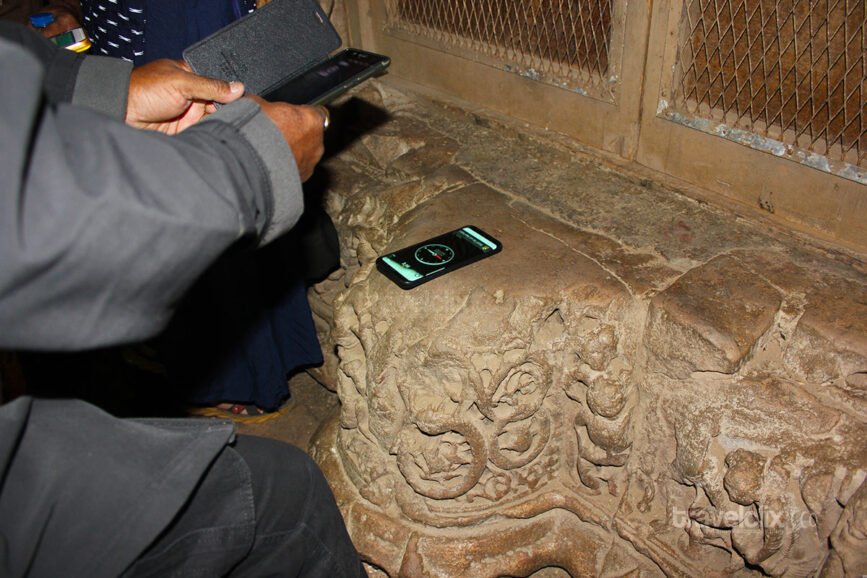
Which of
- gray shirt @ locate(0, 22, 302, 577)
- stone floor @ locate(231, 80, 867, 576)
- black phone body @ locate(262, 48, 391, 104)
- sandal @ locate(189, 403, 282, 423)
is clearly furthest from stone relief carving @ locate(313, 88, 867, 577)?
sandal @ locate(189, 403, 282, 423)

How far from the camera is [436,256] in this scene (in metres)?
1.57

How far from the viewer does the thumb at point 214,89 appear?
1306 mm

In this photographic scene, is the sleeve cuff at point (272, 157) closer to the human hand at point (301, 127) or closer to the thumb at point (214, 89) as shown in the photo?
the human hand at point (301, 127)

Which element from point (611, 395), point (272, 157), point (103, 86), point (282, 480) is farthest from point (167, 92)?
point (611, 395)

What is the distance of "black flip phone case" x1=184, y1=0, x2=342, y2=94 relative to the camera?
1.39m

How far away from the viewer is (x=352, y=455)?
1691 millimetres

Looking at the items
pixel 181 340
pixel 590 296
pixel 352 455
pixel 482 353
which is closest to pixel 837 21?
pixel 590 296

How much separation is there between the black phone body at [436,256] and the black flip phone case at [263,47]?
0.45 meters

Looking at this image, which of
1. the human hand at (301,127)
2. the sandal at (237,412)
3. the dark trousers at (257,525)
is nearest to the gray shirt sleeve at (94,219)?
the human hand at (301,127)

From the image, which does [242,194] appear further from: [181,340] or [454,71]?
[454,71]

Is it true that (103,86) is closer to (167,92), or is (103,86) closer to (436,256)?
(167,92)

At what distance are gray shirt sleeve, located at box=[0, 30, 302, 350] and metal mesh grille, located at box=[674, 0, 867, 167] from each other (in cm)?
123

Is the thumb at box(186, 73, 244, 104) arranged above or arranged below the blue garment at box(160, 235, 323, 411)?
above

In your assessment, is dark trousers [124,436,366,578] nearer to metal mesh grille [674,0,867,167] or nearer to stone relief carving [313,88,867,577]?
stone relief carving [313,88,867,577]
